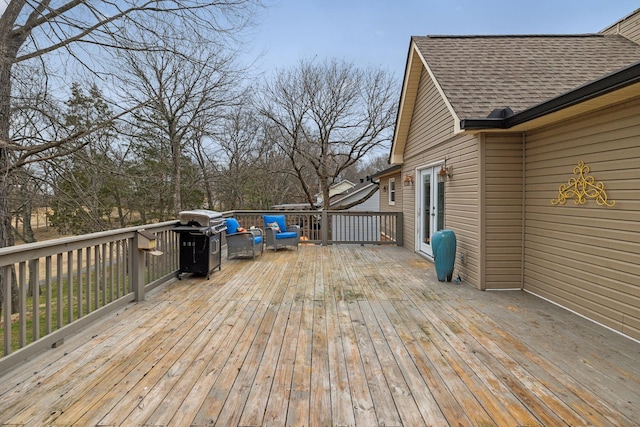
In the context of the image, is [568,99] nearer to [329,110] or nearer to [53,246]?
[53,246]

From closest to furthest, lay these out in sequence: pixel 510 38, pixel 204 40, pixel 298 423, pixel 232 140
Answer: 1. pixel 298 423
2. pixel 204 40
3. pixel 510 38
4. pixel 232 140

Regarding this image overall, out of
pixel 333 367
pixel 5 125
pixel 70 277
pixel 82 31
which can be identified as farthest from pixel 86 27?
pixel 333 367

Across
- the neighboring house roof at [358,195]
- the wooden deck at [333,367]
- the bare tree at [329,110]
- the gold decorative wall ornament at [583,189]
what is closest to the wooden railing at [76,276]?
the wooden deck at [333,367]

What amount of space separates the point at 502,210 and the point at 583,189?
1.05 meters

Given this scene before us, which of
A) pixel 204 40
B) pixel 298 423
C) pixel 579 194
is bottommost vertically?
pixel 298 423

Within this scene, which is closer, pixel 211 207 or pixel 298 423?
pixel 298 423

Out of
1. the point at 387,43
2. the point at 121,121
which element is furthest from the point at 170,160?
the point at 387,43

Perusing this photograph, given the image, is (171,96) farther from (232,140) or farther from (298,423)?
(298,423)

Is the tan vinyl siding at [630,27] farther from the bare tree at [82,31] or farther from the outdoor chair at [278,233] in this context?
the outdoor chair at [278,233]

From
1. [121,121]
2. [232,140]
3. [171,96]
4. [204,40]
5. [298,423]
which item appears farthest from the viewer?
[232,140]

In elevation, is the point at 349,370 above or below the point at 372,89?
below

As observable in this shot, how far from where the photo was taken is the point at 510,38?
6371 mm

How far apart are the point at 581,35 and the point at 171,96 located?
10.0 m

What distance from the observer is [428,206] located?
21.8 ft
